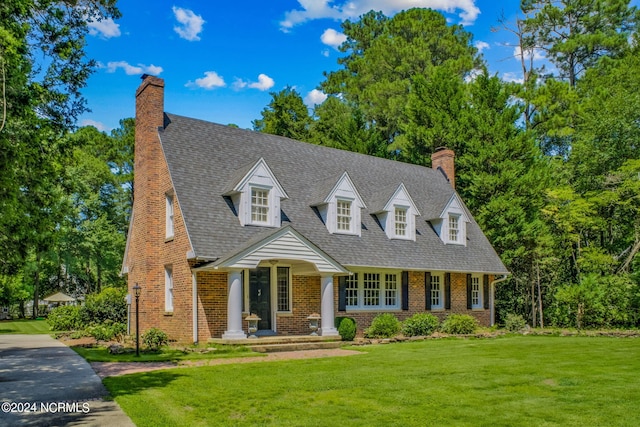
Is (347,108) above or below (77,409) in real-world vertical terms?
above

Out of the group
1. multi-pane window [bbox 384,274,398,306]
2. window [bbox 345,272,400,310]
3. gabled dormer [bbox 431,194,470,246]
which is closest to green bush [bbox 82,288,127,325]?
window [bbox 345,272,400,310]

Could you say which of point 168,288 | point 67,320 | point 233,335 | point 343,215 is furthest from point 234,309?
point 67,320

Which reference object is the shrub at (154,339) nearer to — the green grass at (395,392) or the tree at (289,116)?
the green grass at (395,392)

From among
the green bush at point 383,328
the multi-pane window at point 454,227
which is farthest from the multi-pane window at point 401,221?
the green bush at point 383,328

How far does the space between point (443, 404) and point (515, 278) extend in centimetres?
2566

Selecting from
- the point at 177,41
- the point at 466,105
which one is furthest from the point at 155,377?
the point at 466,105

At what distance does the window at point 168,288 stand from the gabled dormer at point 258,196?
3302mm

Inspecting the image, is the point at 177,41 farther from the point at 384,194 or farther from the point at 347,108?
the point at 347,108

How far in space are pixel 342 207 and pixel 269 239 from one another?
533cm

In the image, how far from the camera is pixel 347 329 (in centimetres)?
1991

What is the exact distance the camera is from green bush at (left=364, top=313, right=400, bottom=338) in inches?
832

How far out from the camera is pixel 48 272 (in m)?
55.5

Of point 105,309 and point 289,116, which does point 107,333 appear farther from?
point 289,116

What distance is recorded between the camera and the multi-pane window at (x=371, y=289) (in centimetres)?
2264
